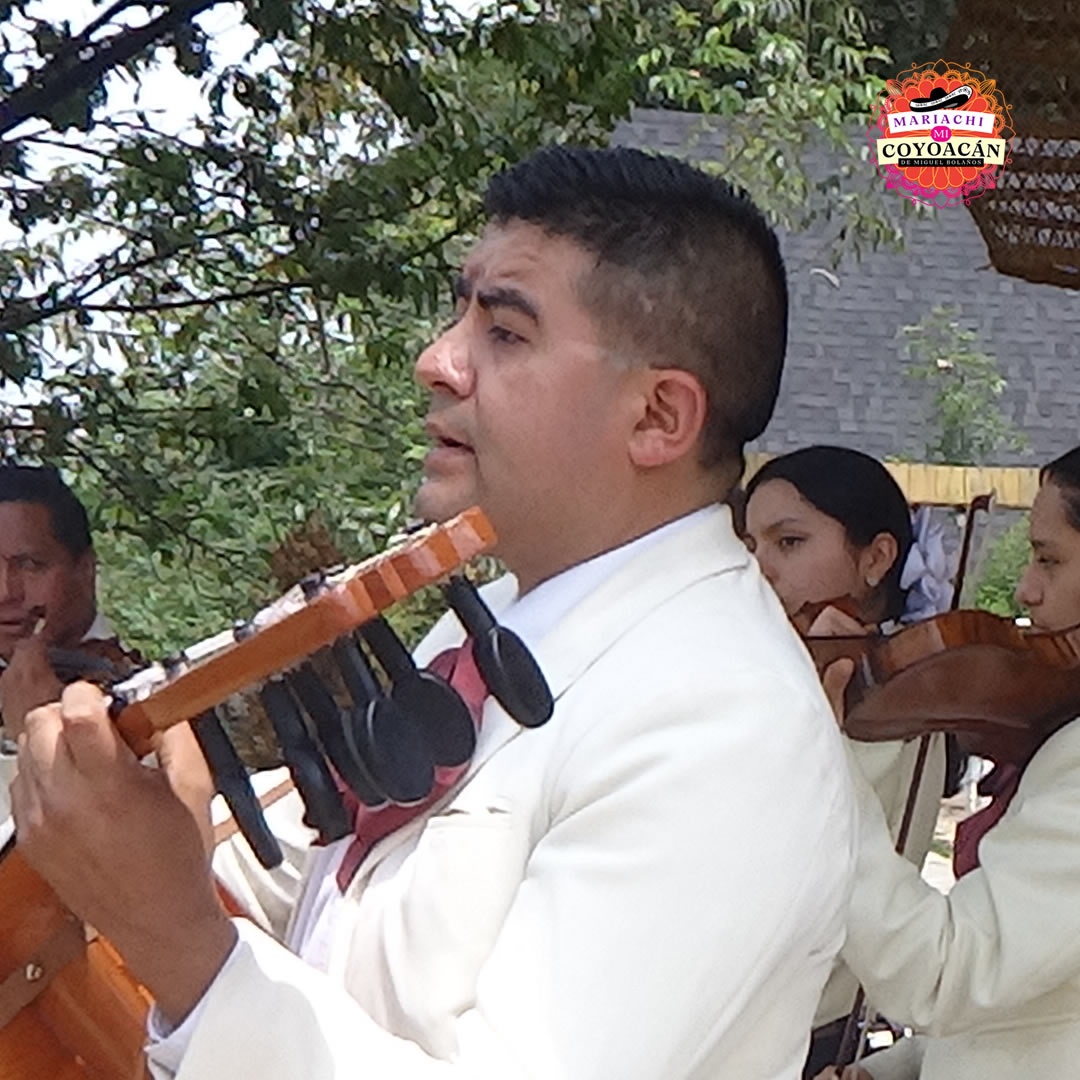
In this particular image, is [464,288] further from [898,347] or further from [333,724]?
[898,347]

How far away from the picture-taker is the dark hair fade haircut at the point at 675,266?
4.75 feet

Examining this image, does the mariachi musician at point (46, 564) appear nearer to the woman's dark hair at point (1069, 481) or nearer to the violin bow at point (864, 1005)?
the violin bow at point (864, 1005)

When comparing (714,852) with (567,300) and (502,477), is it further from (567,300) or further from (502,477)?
(567,300)

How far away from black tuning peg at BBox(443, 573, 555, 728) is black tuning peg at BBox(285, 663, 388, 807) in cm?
10

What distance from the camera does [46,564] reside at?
3.11 metres

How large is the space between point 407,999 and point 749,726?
0.94 feet

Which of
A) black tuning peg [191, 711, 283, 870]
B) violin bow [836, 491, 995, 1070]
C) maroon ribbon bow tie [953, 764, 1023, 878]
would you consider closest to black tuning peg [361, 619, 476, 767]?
black tuning peg [191, 711, 283, 870]

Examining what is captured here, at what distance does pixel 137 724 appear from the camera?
3.58ft

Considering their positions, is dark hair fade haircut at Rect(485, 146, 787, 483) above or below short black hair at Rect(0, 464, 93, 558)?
above

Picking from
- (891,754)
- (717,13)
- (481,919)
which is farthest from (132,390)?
(717,13)

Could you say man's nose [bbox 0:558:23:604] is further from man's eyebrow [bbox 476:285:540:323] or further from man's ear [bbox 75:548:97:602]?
man's eyebrow [bbox 476:285:540:323]

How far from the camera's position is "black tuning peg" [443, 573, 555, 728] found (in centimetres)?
117

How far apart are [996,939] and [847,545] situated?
106 cm

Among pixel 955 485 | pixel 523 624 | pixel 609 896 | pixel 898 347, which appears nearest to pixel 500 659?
pixel 609 896
